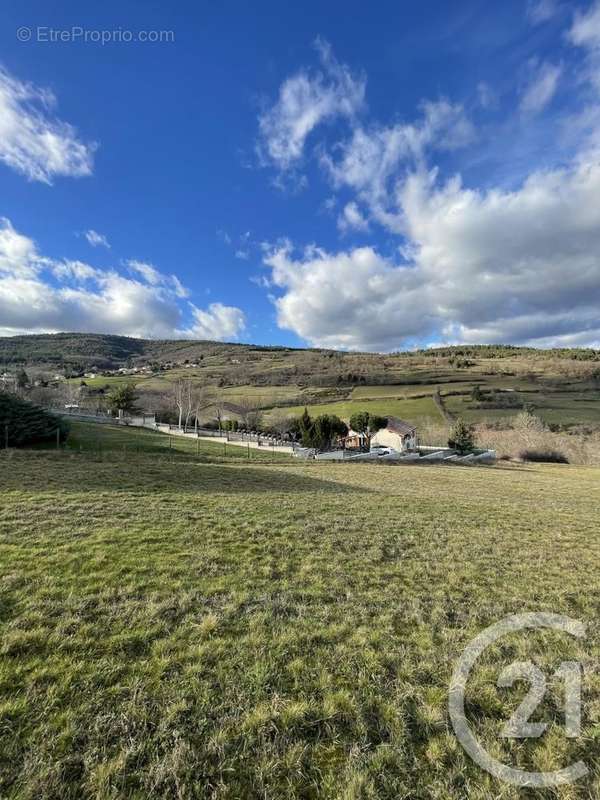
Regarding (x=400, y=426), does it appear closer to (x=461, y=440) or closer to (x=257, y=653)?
(x=461, y=440)

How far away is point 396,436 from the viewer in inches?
2228

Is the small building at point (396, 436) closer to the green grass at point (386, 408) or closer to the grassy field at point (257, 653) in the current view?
the green grass at point (386, 408)

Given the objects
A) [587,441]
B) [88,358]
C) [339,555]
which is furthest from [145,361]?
[339,555]

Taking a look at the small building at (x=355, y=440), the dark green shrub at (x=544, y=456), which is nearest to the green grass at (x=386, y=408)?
the small building at (x=355, y=440)

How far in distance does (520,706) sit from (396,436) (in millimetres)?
54901

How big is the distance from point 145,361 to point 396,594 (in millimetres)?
153665

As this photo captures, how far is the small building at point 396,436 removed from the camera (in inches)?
2212

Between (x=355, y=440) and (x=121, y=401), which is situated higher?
(x=121, y=401)

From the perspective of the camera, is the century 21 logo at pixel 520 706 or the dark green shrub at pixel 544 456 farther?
the dark green shrub at pixel 544 456

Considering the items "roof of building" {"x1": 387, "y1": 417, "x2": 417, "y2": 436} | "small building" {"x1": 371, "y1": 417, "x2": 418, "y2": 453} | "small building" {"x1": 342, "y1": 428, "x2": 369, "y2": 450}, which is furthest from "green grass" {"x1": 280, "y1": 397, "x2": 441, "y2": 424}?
"small building" {"x1": 371, "y1": 417, "x2": 418, "y2": 453}

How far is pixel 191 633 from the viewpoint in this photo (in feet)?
13.3

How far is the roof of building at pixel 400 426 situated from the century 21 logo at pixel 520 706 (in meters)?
54.2

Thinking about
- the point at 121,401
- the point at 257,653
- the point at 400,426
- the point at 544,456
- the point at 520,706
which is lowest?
the point at 544,456

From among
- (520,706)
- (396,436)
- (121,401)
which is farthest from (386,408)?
(520,706)
